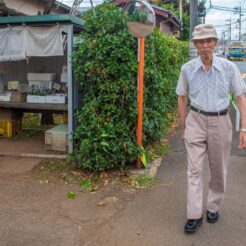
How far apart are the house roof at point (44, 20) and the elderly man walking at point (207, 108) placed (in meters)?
2.93

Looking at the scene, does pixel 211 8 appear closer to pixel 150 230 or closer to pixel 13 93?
pixel 13 93

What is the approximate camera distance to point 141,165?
5.60 meters

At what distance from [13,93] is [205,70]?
16.9 feet

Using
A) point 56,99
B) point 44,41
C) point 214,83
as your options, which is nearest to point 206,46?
point 214,83

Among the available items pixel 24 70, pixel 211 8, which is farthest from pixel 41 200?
pixel 211 8

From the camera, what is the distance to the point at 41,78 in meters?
7.92

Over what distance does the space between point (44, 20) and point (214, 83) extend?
3.56m

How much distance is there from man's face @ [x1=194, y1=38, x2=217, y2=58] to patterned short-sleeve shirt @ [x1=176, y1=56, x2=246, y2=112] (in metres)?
0.08

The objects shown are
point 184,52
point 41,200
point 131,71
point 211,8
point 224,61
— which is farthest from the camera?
point 211,8

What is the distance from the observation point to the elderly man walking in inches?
137

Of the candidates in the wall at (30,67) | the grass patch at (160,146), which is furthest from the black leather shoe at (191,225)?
the wall at (30,67)

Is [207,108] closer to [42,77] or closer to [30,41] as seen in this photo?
[30,41]

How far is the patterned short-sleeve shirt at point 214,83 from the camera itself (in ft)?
11.4

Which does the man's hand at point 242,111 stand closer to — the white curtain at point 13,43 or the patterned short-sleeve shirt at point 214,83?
the patterned short-sleeve shirt at point 214,83
